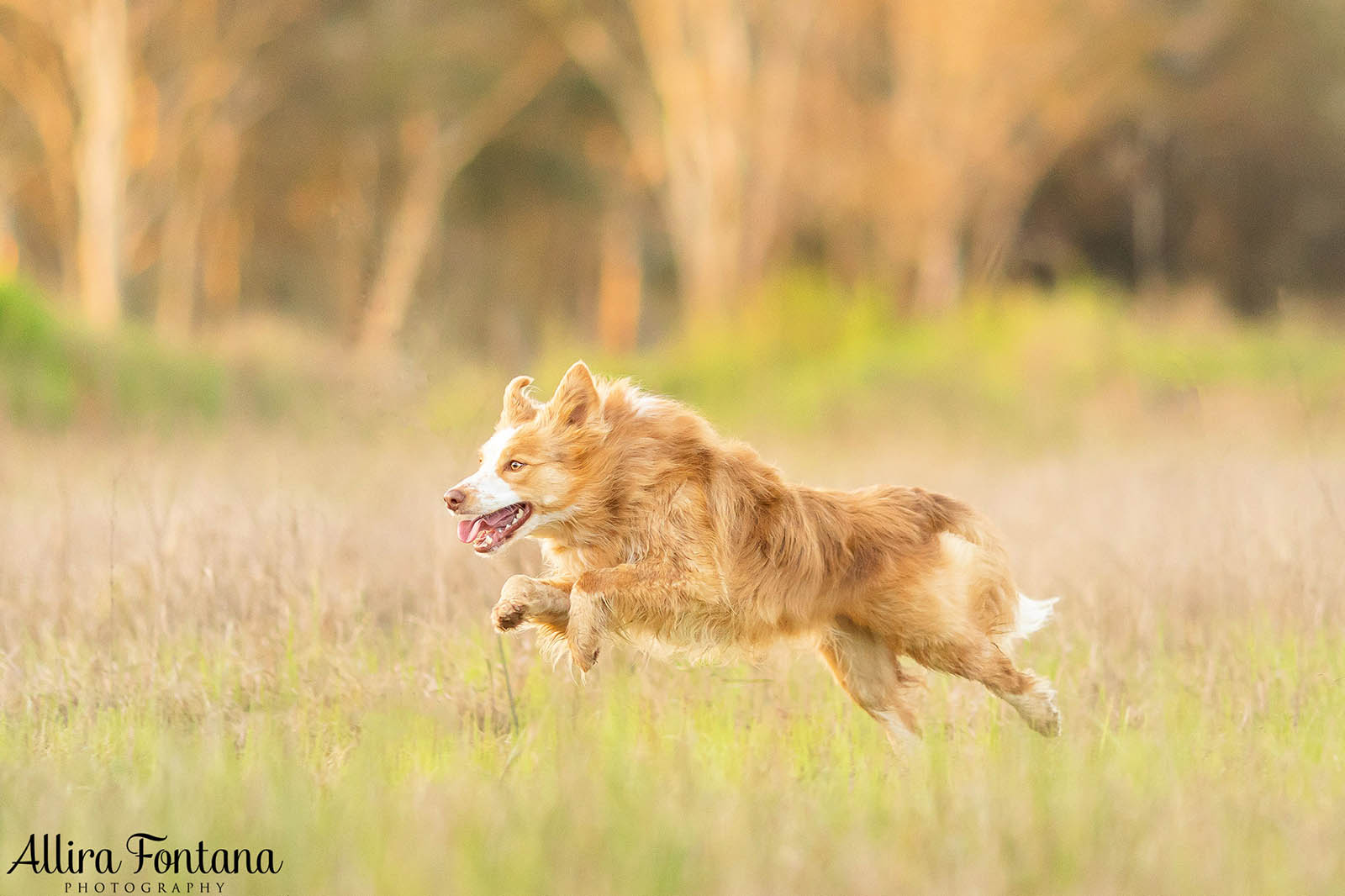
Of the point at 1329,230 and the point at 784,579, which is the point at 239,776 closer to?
the point at 784,579

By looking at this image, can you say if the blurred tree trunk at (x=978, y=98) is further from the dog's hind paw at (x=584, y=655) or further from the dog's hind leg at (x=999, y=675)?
the dog's hind paw at (x=584, y=655)

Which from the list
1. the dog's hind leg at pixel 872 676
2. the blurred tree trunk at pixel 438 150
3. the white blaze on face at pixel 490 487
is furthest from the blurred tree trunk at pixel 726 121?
the white blaze on face at pixel 490 487

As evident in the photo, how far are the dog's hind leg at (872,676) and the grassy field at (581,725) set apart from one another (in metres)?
0.13

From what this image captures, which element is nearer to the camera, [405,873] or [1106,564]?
[405,873]

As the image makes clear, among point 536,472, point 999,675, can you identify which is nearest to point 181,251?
point 536,472

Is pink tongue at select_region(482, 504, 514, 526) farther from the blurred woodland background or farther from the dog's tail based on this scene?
the blurred woodland background

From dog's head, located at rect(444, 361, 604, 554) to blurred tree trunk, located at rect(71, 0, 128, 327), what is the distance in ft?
61.2

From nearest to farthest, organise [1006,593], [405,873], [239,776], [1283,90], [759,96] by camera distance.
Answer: [405,873] < [239,776] < [1006,593] < [759,96] < [1283,90]

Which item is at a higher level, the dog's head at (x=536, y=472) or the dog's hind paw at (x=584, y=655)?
the dog's head at (x=536, y=472)

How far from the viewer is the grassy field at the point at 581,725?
3.57 meters

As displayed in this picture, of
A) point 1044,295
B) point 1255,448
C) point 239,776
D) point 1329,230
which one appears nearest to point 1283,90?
point 1329,230

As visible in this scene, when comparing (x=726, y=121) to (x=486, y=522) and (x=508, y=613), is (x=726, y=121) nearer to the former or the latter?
(x=486, y=522)

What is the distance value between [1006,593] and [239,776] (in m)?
2.74

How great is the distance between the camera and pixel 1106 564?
A: 26.1ft
